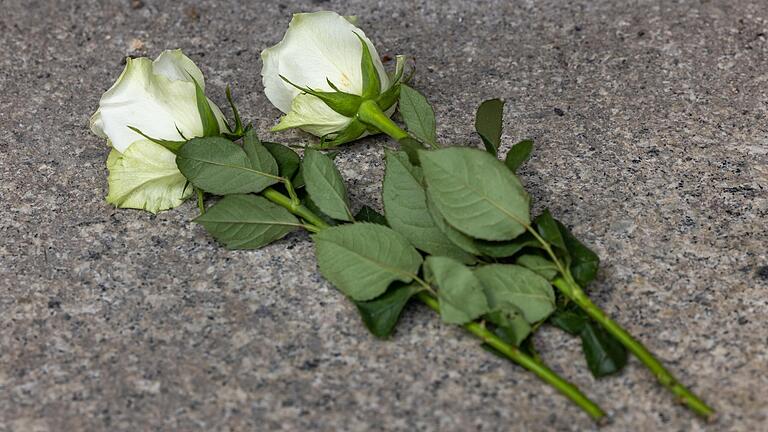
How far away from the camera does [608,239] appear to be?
3.07ft

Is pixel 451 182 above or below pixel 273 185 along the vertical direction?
above

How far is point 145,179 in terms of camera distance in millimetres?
958

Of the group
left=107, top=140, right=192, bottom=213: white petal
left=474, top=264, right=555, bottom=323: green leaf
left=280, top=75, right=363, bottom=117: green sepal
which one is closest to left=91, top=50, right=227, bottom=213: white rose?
left=107, top=140, right=192, bottom=213: white petal

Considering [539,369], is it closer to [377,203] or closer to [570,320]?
[570,320]

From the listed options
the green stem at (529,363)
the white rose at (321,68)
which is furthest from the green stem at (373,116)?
the green stem at (529,363)

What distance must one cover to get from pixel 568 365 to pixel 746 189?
33cm

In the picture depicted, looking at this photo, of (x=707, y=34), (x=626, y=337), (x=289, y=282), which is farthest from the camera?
(x=707, y=34)

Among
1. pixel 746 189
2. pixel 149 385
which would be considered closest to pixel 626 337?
pixel 746 189

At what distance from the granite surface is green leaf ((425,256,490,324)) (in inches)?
2.0

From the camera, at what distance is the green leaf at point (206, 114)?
3.07 ft

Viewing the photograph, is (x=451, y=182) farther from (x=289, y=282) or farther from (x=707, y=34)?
(x=707, y=34)

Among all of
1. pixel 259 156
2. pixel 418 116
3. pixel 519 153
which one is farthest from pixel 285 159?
pixel 519 153

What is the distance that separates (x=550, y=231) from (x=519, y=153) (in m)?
0.08

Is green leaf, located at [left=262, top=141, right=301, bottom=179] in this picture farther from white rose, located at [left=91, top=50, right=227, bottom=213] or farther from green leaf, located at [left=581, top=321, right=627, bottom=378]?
green leaf, located at [left=581, top=321, right=627, bottom=378]
